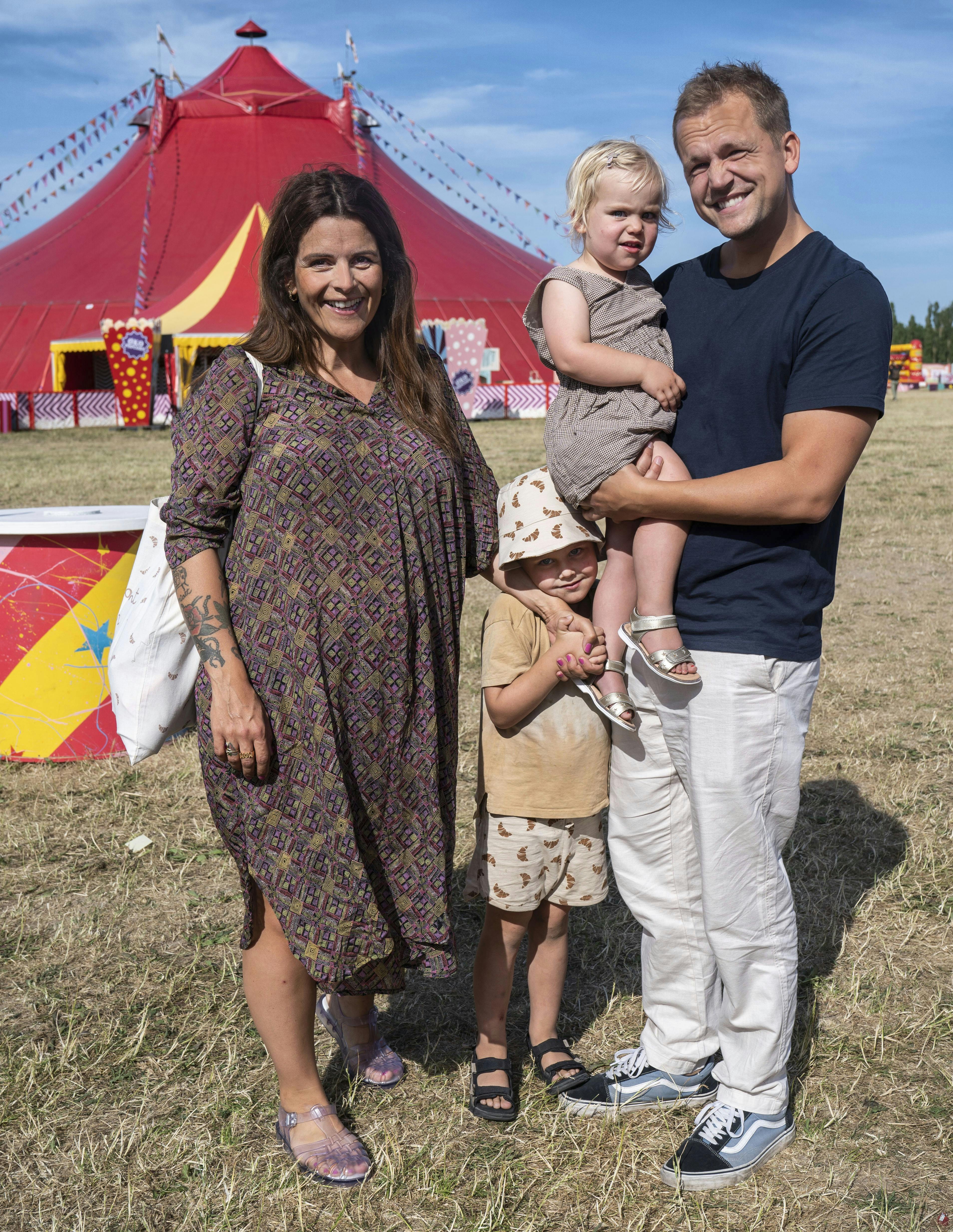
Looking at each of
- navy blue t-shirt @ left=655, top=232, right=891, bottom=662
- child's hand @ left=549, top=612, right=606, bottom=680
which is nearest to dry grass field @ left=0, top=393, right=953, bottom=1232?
child's hand @ left=549, top=612, right=606, bottom=680

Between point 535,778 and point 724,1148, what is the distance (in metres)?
0.91

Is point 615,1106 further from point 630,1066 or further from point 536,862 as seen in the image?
point 536,862

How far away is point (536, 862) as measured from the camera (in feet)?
8.64

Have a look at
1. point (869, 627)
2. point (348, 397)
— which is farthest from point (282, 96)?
point (348, 397)

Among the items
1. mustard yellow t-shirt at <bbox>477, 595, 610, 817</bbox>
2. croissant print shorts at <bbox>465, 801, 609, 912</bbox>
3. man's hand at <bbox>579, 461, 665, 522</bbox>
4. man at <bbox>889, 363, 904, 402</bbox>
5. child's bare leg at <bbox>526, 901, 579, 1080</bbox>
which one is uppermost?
man at <bbox>889, 363, 904, 402</bbox>

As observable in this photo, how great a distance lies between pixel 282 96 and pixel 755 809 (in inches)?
1299

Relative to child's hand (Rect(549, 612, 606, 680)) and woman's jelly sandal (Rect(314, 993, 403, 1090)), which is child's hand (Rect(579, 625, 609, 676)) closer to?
child's hand (Rect(549, 612, 606, 680))

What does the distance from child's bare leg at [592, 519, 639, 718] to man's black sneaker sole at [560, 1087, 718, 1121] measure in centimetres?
98

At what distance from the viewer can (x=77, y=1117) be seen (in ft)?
8.82

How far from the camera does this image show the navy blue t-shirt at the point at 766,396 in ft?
6.84

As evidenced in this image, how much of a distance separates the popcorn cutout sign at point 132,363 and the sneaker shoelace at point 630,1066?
21.3m

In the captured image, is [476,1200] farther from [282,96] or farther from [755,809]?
[282,96]

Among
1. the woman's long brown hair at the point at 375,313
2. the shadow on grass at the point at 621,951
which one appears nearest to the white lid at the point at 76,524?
the shadow on grass at the point at 621,951

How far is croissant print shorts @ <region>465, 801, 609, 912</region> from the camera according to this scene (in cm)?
262
